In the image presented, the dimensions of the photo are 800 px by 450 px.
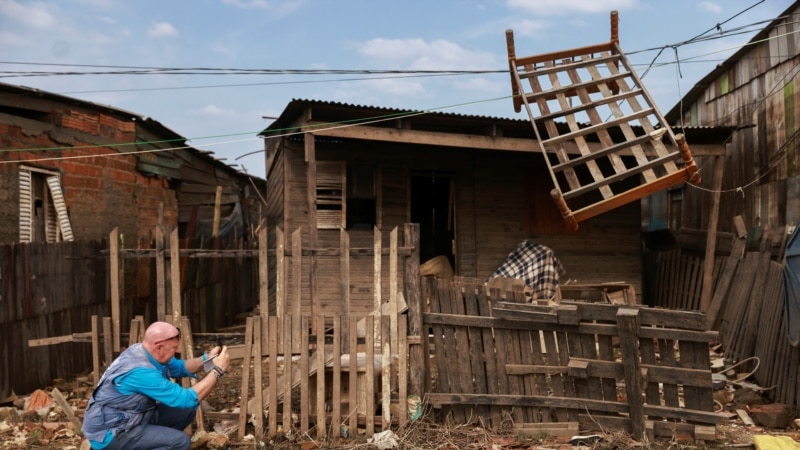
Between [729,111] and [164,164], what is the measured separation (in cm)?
1304

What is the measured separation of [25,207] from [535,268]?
8.72 m

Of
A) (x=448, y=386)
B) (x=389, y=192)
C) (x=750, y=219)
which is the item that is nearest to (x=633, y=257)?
(x=750, y=219)

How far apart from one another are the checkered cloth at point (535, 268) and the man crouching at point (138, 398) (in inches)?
280

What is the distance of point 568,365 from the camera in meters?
5.71

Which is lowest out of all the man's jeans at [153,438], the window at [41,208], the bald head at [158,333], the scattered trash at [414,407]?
the scattered trash at [414,407]

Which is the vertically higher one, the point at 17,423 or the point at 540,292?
the point at 540,292

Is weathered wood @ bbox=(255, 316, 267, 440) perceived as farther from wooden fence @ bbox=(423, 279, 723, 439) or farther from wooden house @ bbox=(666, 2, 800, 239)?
wooden house @ bbox=(666, 2, 800, 239)

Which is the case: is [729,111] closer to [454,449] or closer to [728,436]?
[728,436]

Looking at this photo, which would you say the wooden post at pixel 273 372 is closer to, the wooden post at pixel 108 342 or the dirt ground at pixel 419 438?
the dirt ground at pixel 419 438

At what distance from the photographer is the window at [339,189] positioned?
435 inches

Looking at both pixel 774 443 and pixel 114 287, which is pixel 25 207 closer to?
pixel 114 287

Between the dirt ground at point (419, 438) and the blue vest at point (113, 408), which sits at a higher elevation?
the blue vest at point (113, 408)

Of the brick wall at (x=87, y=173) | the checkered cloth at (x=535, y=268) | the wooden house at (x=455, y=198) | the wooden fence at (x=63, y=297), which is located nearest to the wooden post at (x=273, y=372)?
the wooden fence at (x=63, y=297)

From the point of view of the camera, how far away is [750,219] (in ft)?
40.9
